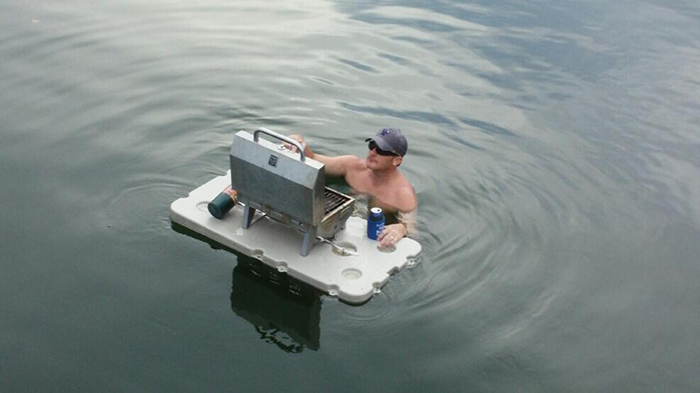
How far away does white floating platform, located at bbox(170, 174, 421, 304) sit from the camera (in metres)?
5.59

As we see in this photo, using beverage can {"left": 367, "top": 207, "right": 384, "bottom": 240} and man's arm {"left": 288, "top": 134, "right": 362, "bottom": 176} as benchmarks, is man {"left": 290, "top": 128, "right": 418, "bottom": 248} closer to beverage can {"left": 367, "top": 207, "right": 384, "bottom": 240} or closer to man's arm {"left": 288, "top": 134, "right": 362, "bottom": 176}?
man's arm {"left": 288, "top": 134, "right": 362, "bottom": 176}

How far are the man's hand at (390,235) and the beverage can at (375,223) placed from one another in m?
→ 0.04

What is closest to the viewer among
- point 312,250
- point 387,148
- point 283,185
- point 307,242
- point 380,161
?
point 283,185

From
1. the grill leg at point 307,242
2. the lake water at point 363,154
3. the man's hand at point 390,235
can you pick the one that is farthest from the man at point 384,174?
the grill leg at point 307,242

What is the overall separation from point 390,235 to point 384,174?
0.94 meters

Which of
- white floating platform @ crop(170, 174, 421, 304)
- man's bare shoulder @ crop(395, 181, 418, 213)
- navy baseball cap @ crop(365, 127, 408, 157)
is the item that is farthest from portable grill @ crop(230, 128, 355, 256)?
man's bare shoulder @ crop(395, 181, 418, 213)

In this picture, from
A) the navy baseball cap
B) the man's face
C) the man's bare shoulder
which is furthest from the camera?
the man's bare shoulder

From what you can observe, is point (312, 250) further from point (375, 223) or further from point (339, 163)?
point (339, 163)

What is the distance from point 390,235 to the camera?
5988mm

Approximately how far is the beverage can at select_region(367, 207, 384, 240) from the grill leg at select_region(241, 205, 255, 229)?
85 centimetres

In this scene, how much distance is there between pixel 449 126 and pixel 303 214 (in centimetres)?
336

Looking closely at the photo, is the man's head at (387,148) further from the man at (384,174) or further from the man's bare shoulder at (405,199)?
the man's bare shoulder at (405,199)

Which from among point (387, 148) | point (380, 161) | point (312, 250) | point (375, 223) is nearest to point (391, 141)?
point (387, 148)

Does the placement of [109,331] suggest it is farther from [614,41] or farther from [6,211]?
[614,41]
